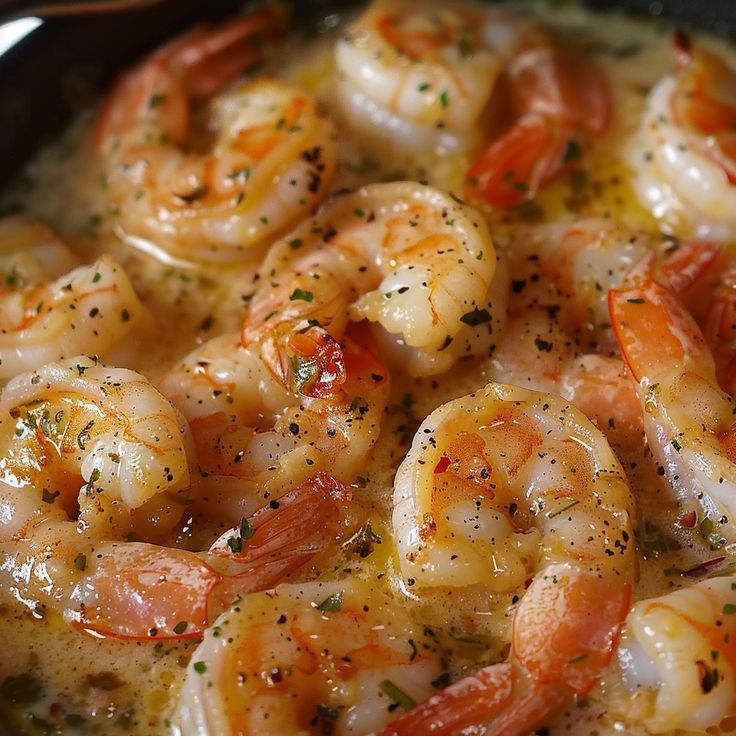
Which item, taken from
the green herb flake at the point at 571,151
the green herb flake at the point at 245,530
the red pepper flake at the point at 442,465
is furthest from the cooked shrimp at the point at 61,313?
the green herb flake at the point at 571,151

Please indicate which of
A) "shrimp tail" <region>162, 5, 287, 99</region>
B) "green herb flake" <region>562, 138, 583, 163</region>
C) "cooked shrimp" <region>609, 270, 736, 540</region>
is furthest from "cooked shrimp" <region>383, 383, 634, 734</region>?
"shrimp tail" <region>162, 5, 287, 99</region>

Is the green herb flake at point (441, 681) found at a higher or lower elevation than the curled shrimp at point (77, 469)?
lower

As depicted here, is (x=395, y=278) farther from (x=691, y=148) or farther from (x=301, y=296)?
(x=691, y=148)

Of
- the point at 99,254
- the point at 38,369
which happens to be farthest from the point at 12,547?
the point at 99,254

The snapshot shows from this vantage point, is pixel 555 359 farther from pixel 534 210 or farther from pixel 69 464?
pixel 69 464

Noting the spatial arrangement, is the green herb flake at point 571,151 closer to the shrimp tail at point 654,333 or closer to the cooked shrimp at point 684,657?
Answer: the shrimp tail at point 654,333

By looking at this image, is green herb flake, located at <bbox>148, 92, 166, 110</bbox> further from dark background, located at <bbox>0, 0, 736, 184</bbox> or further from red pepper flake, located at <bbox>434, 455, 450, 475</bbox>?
red pepper flake, located at <bbox>434, 455, 450, 475</bbox>

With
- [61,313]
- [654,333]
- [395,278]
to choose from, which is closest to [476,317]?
[395,278]
